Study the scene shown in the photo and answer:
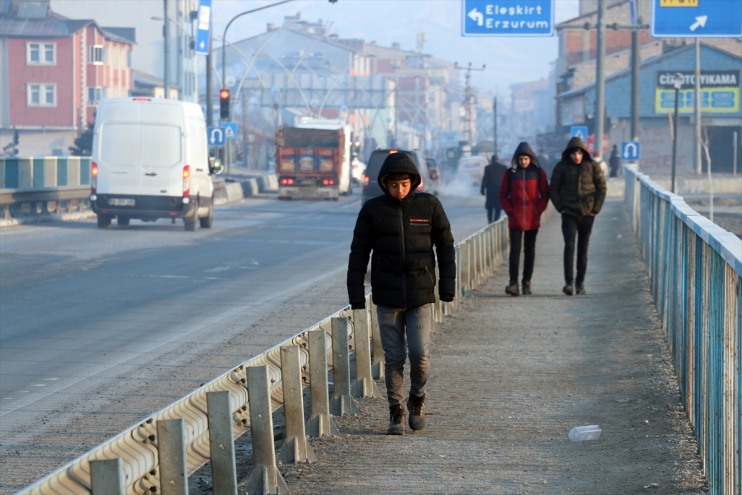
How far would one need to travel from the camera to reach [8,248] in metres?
24.5

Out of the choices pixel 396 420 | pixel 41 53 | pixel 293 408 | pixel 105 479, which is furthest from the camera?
pixel 41 53

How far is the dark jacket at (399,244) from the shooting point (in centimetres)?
844

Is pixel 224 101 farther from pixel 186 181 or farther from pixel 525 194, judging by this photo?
pixel 525 194

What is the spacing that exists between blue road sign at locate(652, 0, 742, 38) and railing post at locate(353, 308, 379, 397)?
30.5m

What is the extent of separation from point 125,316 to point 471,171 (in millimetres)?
56109

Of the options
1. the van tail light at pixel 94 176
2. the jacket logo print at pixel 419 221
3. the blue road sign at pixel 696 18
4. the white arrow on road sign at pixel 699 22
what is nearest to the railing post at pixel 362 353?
the jacket logo print at pixel 419 221

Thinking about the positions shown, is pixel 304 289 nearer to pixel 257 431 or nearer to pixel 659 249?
pixel 659 249

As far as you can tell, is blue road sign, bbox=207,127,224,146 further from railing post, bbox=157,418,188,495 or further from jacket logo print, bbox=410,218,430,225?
railing post, bbox=157,418,188,495

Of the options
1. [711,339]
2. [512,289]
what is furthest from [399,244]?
[512,289]

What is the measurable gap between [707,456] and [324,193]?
151ft

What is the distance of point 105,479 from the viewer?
15.6 ft

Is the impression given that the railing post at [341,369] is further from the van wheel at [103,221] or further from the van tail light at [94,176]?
the van wheel at [103,221]

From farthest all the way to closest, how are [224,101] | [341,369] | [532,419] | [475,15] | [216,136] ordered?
[224,101] < [216,136] < [475,15] < [532,419] < [341,369]

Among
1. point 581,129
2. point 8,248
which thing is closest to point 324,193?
point 581,129
